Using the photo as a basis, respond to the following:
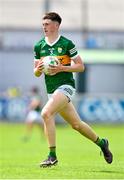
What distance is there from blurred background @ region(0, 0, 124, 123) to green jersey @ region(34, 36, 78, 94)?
26.7 meters

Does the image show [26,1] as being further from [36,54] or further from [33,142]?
[36,54]

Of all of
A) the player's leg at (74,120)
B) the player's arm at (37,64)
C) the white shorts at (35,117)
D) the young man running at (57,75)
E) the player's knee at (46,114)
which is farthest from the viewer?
the white shorts at (35,117)

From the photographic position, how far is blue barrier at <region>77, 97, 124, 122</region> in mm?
41500

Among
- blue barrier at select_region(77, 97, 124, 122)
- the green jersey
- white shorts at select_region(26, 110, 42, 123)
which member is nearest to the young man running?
the green jersey

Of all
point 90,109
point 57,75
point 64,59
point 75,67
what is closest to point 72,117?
point 57,75

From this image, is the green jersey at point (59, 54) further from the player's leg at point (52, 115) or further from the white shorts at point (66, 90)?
the player's leg at point (52, 115)

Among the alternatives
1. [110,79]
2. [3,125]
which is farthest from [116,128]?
[110,79]

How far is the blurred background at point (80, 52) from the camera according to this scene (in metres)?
41.8

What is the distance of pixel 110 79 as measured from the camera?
1885 inches

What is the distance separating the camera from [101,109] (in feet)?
137

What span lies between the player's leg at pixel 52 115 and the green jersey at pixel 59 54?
23 centimetres

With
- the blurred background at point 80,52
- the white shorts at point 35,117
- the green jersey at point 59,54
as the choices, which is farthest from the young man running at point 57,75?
the blurred background at point 80,52

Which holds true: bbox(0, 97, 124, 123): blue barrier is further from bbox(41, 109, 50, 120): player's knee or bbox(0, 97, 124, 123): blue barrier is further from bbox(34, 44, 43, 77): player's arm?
bbox(41, 109, 50, 120): player's knee

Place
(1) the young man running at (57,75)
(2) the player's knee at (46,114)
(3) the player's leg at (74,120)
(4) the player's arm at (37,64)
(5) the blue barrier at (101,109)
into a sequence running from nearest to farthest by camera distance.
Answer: (2) the player's knee at (46,114)
(1) the young man running at (57,75)
(4) the player's arm at (37,64)
(3) the player's leg at (74,120)
(5) the blue barrier at (101,109)
